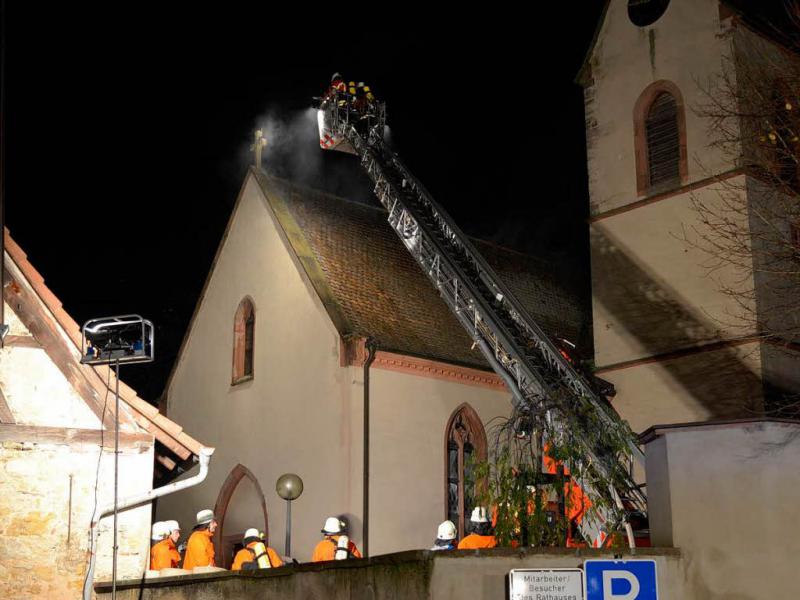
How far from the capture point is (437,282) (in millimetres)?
20156

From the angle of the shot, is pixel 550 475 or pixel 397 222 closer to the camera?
pixel 550 475

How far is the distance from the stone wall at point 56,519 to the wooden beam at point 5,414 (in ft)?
0.65

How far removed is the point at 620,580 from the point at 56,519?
26.1 feet

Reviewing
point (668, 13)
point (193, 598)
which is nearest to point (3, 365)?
point (193, 598)

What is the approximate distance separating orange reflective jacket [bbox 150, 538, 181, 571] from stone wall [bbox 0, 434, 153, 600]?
26.8 inches

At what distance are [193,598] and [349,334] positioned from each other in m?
9.45

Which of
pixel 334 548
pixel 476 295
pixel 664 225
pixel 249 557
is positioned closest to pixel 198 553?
pixel 249 557

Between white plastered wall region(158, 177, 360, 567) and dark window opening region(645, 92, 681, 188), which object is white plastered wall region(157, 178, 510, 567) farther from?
dark window opening region(645, 92, 681, 188)

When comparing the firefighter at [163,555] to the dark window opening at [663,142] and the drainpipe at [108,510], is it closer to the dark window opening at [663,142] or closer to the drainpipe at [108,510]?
the drainpipe at [108,510]

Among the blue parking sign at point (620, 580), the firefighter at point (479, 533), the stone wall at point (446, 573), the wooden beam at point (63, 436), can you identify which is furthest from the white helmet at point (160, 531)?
the blue parking sign at point (620, 580)

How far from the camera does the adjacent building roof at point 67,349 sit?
48.8 feet

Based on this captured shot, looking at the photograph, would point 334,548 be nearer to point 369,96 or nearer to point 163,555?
point 163,555

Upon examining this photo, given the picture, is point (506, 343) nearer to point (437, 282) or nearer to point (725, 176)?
point (437, 282)

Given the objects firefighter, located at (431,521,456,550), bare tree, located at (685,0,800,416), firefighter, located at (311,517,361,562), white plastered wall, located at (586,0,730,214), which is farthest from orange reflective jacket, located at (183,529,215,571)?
white plastered wall, located at (586,0,730,214)
